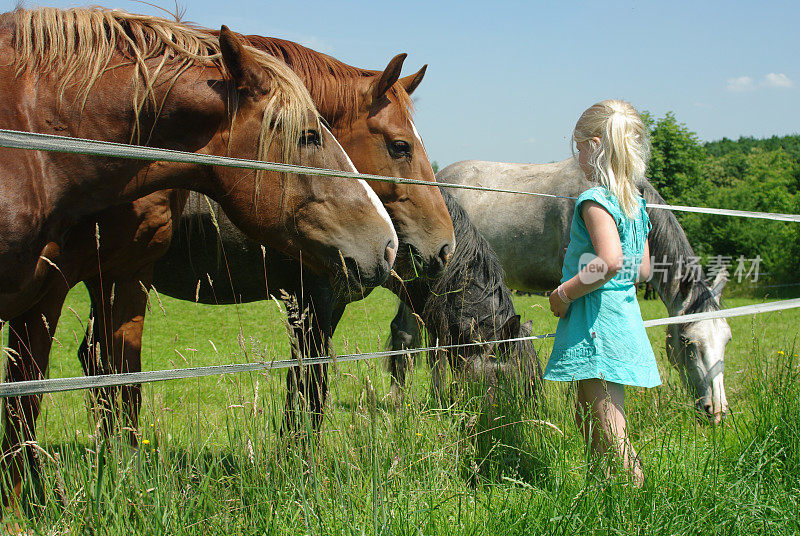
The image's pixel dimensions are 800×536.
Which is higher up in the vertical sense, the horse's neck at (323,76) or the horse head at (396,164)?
the horse's neck at (323,76)

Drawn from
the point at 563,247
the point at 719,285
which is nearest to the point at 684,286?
the point at 719,285

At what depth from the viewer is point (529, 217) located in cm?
722

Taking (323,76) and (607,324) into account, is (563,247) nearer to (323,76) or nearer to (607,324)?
(323,76)

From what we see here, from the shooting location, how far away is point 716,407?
427 centimetres

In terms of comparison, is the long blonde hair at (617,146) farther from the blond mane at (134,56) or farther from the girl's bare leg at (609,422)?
the blond mane at (134,56)

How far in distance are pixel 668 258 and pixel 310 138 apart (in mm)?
3593

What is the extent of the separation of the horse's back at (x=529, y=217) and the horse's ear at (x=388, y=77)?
352 cm

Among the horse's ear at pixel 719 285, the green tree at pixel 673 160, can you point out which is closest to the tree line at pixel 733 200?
the green tree at pixel 673 160

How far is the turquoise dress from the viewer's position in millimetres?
2395

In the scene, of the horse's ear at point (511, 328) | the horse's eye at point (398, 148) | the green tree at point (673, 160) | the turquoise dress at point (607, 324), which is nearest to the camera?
the turquoise dress at point (607, 324)

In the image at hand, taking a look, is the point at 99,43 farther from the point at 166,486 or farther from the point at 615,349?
the point at 615,349

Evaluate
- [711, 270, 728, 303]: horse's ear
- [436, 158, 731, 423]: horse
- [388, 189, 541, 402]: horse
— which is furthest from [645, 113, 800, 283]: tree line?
[388, 189, 541, 402]: horse

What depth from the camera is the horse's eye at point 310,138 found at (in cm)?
259

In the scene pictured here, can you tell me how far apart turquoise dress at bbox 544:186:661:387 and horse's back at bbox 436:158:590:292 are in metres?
4.12
